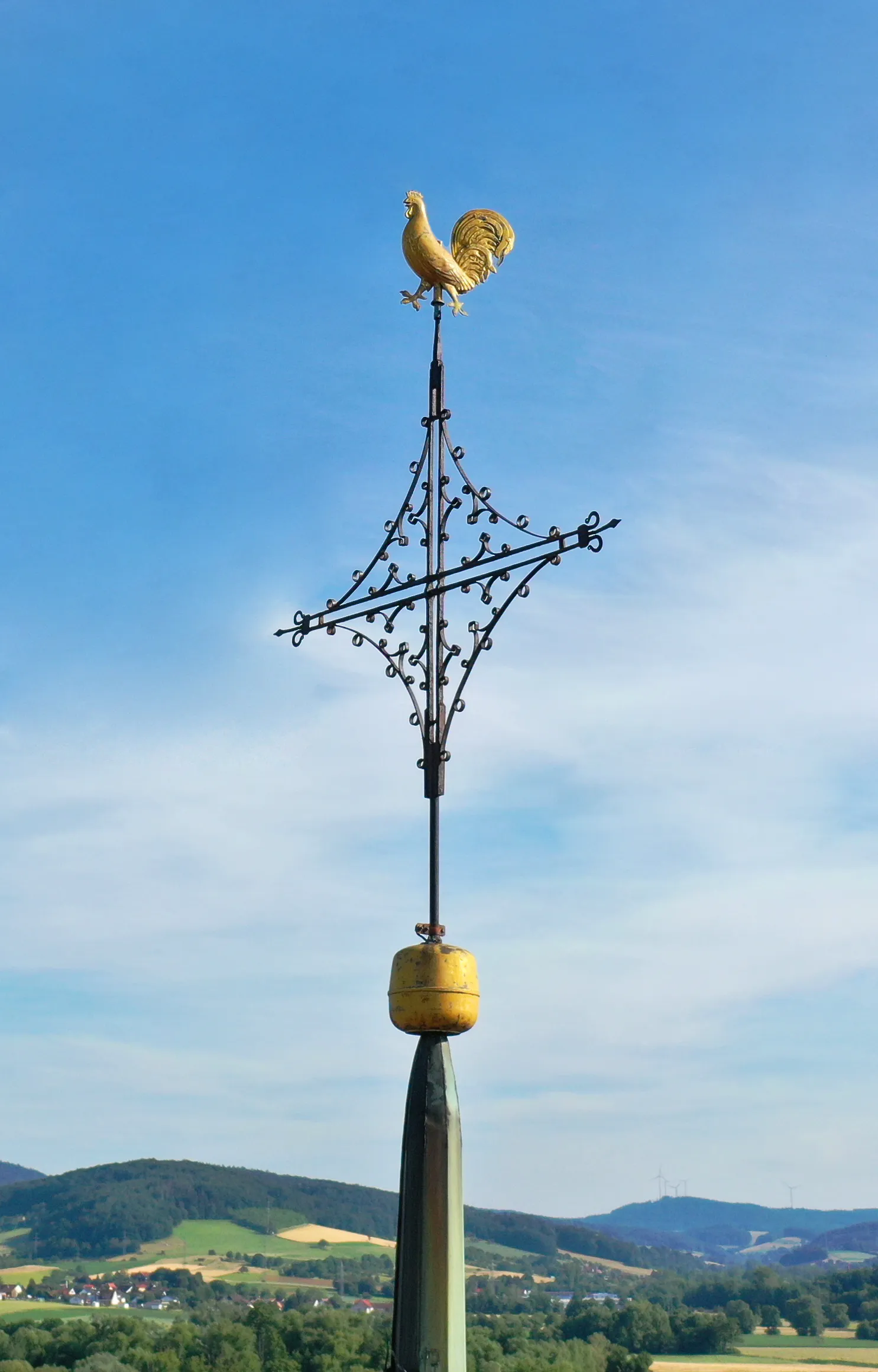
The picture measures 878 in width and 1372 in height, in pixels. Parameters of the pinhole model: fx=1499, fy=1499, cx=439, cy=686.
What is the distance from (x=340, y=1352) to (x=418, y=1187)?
242ft

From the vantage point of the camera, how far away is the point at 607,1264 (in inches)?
6629

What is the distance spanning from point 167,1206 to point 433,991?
156207mm

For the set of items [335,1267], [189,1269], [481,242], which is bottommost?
[189,1269]

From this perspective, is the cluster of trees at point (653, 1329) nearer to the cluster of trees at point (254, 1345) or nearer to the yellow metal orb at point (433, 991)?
the cluster of trees at point (254, 1345)

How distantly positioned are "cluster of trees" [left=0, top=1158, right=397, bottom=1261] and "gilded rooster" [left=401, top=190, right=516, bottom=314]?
488ft

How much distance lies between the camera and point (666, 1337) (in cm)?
9650

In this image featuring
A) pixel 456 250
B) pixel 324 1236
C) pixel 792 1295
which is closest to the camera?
pixel 456 250

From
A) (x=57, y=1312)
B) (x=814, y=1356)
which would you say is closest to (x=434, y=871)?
(x=814, y=1356)

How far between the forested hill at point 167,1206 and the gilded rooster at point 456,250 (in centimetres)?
14762

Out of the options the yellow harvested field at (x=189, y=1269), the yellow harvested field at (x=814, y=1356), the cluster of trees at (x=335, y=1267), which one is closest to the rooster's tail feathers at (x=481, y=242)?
the yellow harvested field at (x=814, y=1356)

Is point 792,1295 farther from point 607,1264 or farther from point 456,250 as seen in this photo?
point 456,250

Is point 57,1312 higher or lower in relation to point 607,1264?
lower

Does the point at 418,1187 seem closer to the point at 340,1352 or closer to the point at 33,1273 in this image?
the point at 340,1352

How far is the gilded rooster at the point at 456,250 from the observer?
6.89m
